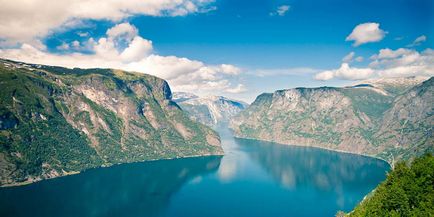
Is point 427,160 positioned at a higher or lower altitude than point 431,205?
higher

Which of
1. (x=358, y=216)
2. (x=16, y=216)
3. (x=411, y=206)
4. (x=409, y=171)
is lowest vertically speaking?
(x=16, y=216)

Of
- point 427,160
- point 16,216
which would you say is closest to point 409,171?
point 427,160

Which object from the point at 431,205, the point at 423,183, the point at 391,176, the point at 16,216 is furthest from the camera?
the point at 16,216

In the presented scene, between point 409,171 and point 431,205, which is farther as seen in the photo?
point 409,171

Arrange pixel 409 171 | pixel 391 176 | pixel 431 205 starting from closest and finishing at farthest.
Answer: pixel 431 205, pixel 409 171, pixel 391 176

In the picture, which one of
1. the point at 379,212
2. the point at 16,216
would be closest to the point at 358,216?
the point at 379,212

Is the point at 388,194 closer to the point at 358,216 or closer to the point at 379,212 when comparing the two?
the point at 379,212

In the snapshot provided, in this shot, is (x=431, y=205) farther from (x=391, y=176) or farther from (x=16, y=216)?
(x=16, y=216)
